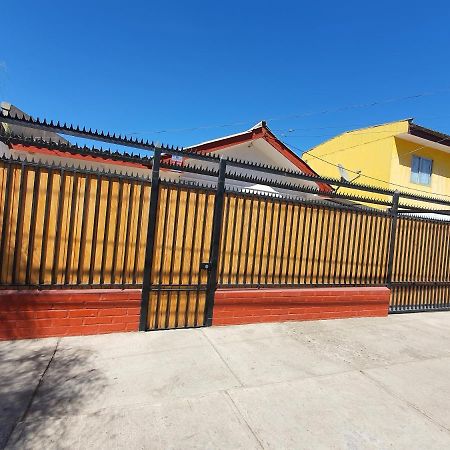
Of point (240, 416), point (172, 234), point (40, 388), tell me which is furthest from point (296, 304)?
point (40, 388)

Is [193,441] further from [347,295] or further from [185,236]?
[347,295]

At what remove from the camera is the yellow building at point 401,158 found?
49.2ft

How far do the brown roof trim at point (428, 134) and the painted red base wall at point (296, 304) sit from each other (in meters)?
11.4

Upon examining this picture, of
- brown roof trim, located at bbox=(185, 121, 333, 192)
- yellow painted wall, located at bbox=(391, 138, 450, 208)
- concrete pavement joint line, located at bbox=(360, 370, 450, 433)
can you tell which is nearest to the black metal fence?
concrete pavement joint line, located at bbox=(360, 370, 450, 433)

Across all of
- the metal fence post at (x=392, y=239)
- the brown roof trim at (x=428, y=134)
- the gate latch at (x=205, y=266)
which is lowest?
the gate latch at (x=205, y=266)

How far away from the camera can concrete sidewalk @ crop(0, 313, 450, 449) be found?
7.86 feet

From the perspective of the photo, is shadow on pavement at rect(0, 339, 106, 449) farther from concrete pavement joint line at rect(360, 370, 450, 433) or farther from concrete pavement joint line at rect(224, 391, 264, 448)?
concrete pavement joint line at rect(360, 370, 450, 433)

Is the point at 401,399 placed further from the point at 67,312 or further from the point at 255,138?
the point at 255,138

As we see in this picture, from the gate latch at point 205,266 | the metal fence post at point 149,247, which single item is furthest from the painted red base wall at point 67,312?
the gate latch at point 205,266

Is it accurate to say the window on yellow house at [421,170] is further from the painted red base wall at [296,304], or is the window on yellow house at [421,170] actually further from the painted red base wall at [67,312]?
the painted red base wall at [67,312]

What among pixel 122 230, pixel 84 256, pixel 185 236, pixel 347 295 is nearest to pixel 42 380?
pixel 84 256

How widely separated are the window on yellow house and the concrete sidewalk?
13.6 meters

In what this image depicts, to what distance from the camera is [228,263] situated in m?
4.75

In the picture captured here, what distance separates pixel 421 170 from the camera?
52.3 ft
